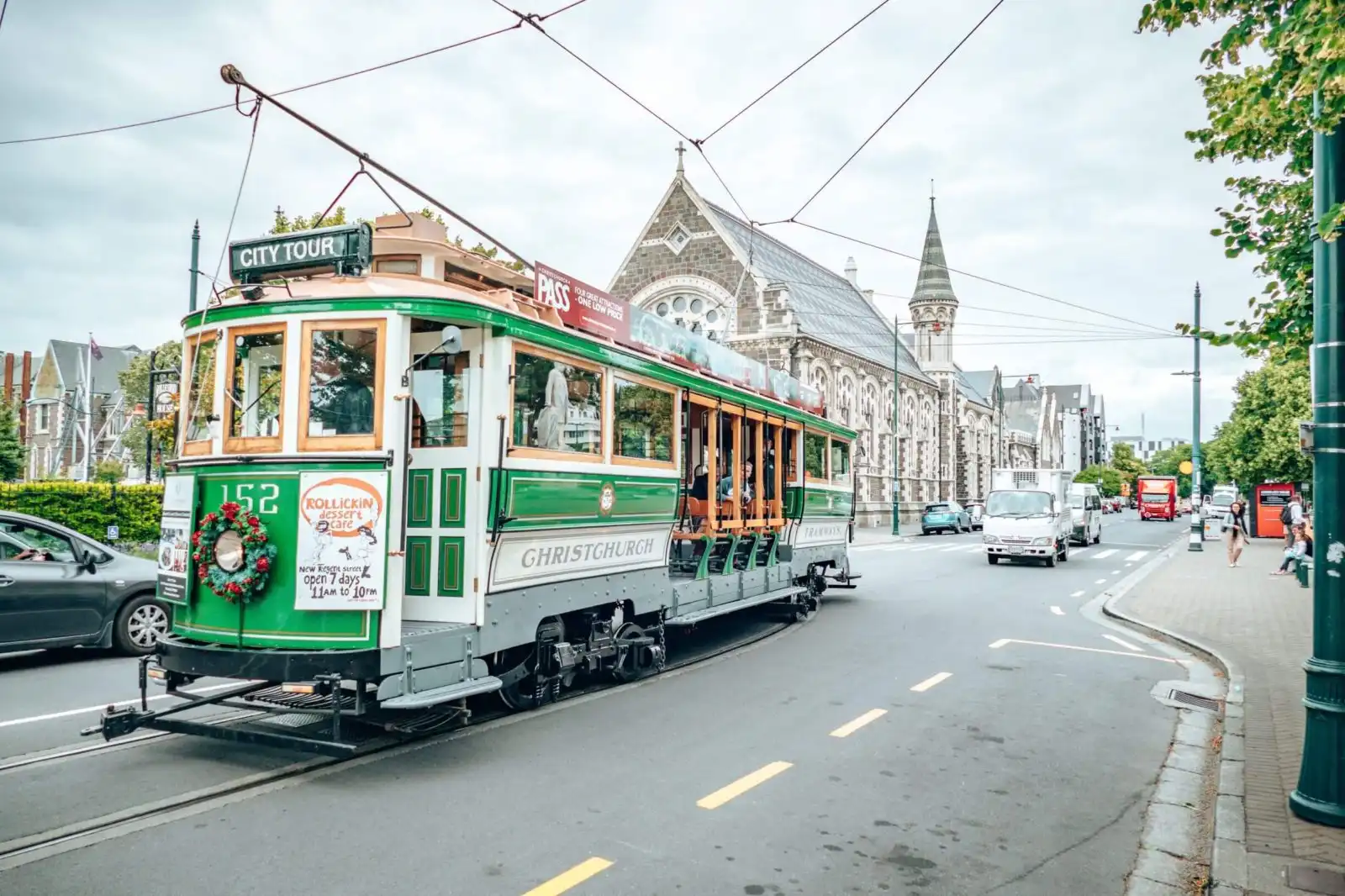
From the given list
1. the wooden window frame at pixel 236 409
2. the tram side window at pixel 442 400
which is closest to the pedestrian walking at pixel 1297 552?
the tram side window at pixel 442 400

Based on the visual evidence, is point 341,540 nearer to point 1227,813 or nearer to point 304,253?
point 304,253

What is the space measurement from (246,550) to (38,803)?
72.1 inches

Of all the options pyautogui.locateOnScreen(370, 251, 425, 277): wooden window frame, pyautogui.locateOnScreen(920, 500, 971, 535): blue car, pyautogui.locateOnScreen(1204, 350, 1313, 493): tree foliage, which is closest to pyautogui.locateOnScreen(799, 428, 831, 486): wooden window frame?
pyautogui.locateOnScreen(370, 251, 425, 277): wooden window frame

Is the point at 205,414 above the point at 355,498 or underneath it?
above

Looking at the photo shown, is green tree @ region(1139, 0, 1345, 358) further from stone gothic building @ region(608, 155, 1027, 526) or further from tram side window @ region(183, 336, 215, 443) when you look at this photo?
stone gothic building @ region(608, 155, 1027, 526)

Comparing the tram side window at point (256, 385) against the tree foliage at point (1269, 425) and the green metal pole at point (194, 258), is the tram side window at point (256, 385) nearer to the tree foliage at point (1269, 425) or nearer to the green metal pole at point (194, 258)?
the green metal pole at point (194, 258)

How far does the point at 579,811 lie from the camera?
5387 mm

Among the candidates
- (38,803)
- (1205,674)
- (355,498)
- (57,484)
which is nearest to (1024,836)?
(355,498)

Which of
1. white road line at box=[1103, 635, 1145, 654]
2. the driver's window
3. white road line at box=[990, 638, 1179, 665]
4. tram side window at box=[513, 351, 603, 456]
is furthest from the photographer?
white road line at box=[1103, 635, 1145, 654]

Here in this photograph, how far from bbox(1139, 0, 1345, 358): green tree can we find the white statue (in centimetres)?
517

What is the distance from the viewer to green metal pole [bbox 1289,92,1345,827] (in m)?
5.23

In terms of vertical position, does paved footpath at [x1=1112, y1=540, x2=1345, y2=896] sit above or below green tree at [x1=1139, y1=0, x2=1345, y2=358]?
below

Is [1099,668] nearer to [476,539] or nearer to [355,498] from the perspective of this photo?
[476,539]

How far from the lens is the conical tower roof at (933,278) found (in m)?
63.8
